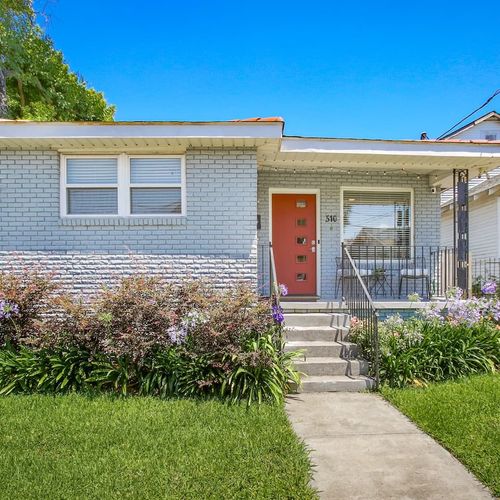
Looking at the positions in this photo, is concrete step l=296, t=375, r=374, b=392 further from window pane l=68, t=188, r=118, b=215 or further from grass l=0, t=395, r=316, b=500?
window pane l=68, t=188, r=118, b=215

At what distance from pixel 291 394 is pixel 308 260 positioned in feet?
13.1

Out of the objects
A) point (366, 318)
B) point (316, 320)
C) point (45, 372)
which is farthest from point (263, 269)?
point (45, 372)

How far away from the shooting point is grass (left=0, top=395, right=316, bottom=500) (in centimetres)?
303

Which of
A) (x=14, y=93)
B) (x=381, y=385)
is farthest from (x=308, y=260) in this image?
(x=14, y=93)

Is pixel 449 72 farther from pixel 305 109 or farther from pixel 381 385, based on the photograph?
pixel 381 385

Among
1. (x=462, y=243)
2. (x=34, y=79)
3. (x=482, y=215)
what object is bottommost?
(x=462, y=243)

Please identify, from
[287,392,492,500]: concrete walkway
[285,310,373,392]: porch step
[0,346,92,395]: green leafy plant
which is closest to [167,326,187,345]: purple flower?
[0,346,92,395]: green leafy plant

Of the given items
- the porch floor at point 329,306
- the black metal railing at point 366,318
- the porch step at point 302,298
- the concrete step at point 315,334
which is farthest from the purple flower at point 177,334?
the porch step at point 302,298

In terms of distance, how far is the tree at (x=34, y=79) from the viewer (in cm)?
1323

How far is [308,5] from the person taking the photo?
11008 millimetres

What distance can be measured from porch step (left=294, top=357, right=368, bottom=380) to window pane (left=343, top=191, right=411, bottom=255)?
368 cm

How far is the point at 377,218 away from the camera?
9.06 meters

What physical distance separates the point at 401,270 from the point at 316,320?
290cm

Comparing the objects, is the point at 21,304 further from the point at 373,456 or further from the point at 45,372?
the point at 373,456
